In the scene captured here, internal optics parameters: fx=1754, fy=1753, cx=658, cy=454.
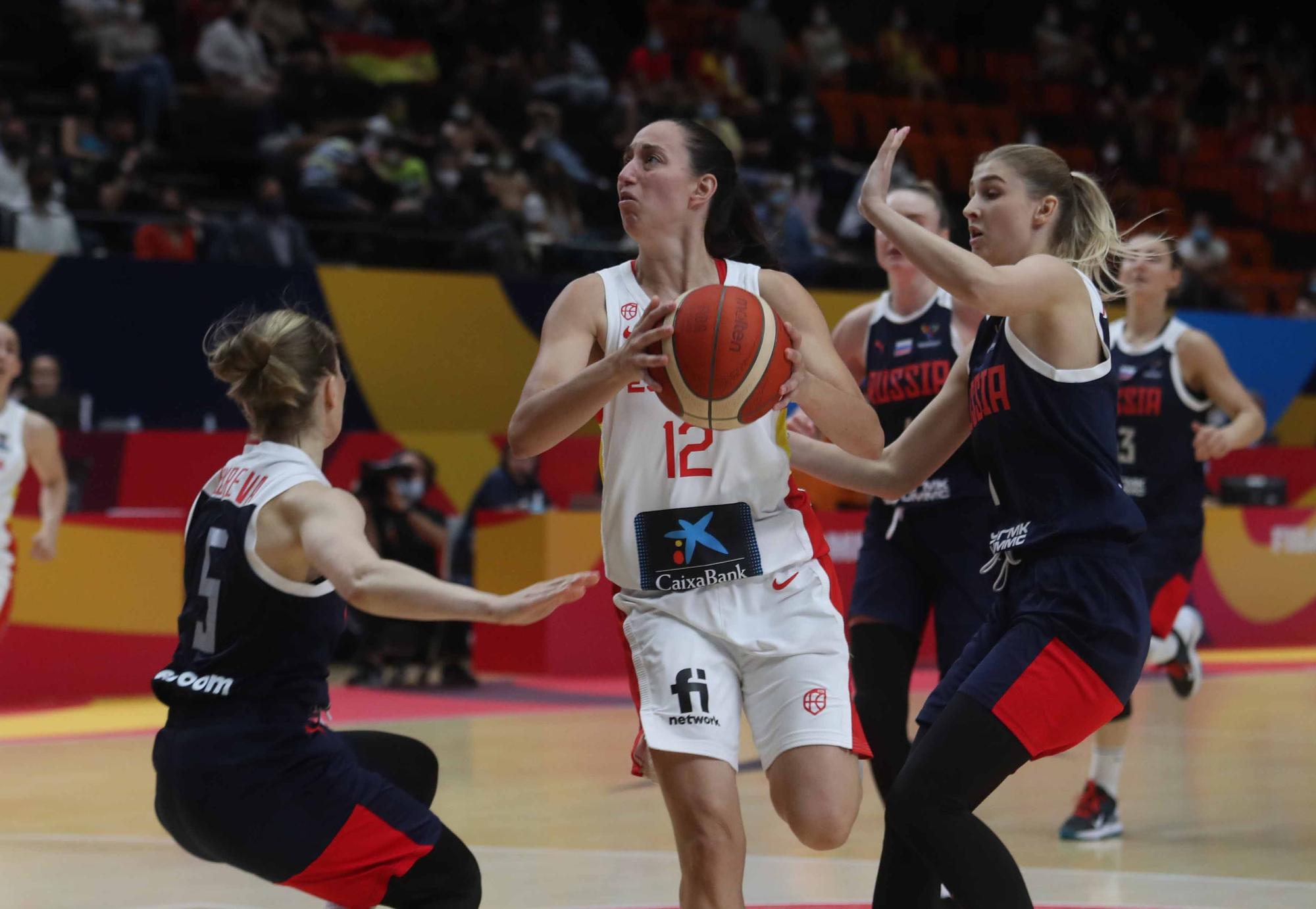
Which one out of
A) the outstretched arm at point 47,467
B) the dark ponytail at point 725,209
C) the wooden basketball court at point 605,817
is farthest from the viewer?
the outstretched arm at point 47,467

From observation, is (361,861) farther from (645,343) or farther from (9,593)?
(9,593)

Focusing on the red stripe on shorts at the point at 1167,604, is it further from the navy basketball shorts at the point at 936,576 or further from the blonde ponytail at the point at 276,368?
the blonde ponytail at the point at 276,368

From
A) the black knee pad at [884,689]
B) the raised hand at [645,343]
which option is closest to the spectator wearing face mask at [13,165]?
the black knee pad at [884,689]

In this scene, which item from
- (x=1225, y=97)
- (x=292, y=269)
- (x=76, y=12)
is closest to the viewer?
(x=292, y=269)

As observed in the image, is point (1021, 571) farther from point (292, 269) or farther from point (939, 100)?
point (939, 100)

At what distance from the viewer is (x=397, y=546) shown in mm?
10133

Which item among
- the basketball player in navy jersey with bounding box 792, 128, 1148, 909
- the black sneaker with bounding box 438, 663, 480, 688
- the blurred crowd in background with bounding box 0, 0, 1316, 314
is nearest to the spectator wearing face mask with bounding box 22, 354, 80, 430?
the blurred crowd in background with bounding box 0, 0, 1316, 314

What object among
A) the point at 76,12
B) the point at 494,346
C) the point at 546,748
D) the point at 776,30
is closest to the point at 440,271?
the point at 494,346

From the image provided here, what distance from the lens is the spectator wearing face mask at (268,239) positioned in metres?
11.8

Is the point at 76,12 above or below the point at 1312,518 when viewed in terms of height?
above

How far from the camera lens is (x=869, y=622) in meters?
5.04

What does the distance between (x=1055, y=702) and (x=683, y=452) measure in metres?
0.90

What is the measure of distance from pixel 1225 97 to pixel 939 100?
4.75 metres

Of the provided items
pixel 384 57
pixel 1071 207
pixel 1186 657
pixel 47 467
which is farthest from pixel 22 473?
pixel 384 57
